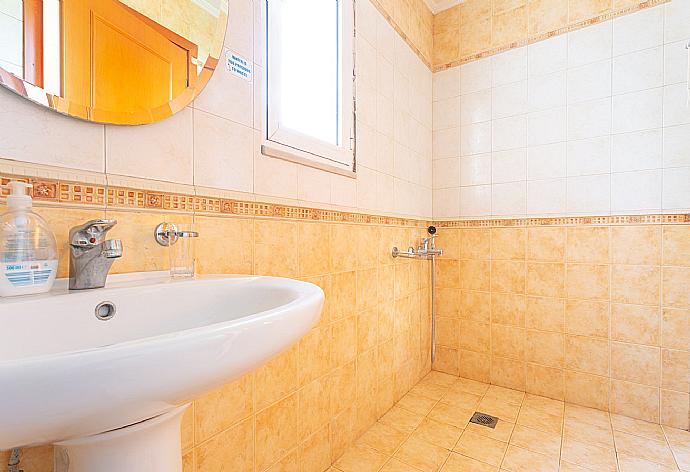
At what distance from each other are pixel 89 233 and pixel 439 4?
2.56m

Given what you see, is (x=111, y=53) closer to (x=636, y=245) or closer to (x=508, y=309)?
(x=508, y=309)

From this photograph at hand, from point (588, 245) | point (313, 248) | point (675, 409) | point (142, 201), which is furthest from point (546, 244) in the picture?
point (142, 201)

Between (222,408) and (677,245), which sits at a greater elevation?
(677,245)

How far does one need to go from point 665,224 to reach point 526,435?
4.14 feet

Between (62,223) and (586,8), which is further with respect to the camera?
(586,8)

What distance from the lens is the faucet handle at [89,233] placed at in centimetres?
66

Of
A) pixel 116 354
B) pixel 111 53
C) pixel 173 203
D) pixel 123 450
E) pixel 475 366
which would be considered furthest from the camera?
pixel 475 366

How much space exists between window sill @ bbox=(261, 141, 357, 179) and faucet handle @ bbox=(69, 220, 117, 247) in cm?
55

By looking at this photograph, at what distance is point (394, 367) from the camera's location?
189 centimetres

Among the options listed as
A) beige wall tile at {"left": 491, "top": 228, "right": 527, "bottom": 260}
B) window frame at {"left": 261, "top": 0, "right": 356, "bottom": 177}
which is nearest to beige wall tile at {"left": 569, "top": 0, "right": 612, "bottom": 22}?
beige wall tile at {"left": 491, "top": 228, "right": 527, "bottom": 260}

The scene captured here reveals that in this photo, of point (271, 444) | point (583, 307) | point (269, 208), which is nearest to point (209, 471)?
point (271, 444)

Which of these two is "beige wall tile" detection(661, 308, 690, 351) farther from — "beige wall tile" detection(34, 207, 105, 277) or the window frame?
"beige wall tile" detection(34, 207, 105, 277)

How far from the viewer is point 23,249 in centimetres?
59

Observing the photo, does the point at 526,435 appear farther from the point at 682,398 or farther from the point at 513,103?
the point at 513,103
